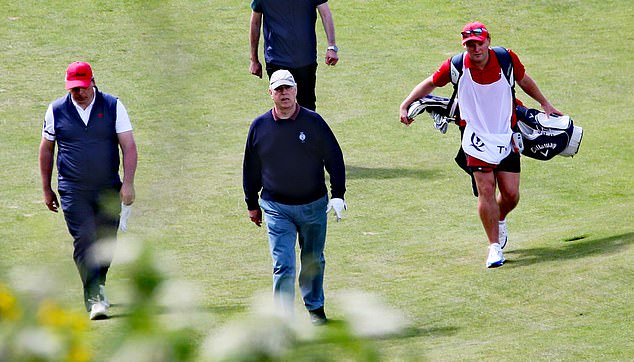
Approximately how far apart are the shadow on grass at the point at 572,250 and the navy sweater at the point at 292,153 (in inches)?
88.5

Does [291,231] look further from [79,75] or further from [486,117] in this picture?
[486,117]

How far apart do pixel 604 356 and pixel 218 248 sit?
14.6 ft

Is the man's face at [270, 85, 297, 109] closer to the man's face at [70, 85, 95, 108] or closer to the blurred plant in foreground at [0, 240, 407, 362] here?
the man's face at [70, 85, 95, 108]

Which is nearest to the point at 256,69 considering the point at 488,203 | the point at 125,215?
the point at 488,203

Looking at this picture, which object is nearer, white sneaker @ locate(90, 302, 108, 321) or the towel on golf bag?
white sneaker @ locate(90, 302, 108, 321)

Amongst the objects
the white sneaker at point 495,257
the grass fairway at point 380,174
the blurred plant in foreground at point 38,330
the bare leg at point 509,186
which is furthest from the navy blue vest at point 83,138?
the blurred plant in foreground at point 38,330

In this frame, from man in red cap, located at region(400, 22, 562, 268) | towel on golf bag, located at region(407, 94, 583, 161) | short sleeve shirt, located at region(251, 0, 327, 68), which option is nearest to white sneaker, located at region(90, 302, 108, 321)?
man in red cap, located at region(400, 22, 562, 268)

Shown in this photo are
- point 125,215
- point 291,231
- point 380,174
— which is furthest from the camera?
A: point 380,174

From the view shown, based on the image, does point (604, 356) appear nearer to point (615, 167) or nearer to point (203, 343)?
point (203, 343)

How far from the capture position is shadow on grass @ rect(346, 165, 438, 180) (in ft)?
43.1

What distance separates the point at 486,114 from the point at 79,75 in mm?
3013

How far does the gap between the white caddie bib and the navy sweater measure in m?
1.72

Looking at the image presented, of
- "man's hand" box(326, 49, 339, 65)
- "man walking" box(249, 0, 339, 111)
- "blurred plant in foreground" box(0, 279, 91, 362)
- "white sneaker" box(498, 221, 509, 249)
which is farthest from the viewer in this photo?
"man's hand" box(326, 49, 339, 65)

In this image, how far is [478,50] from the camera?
30.5 ft
